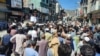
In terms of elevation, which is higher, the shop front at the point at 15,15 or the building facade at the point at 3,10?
the building facade at the point at 3,10

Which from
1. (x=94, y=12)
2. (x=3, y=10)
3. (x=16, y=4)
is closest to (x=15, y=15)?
(x=16, y=4)

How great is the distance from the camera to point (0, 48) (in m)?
7.43

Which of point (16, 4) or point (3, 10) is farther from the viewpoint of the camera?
point (16, 4)

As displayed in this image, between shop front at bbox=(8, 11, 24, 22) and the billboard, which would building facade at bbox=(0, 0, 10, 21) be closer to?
shop front at bbox=(8, 11, 24, 22)

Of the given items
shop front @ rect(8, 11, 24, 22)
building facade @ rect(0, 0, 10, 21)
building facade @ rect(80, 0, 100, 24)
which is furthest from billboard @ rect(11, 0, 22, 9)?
building facade @ rect(80, 0, 100, 24)

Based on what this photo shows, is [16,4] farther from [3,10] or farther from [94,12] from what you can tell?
[94,12]

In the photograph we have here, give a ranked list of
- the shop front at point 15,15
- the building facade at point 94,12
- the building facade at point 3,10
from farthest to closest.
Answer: the building facade at point 94,12
the shop front at point 15,15
the building facade at point 3,10

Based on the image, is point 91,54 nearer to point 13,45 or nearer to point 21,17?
point 13,45

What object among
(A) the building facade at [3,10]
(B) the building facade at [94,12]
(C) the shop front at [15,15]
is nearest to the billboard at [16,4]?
(C) the shop front at [15,15]

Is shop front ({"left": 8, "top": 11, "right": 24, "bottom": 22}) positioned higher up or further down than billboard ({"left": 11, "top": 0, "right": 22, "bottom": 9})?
further down

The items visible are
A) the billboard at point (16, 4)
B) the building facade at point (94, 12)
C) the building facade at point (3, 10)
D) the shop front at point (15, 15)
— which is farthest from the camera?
the building facade at point (94, 12)

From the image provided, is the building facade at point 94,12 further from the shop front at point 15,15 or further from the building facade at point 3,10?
the building facade at point 3,10

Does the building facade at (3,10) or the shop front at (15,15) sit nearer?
the building facade at (3,10)

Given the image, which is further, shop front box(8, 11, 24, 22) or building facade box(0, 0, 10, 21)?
shop front box(8, 11, 24, 22)
